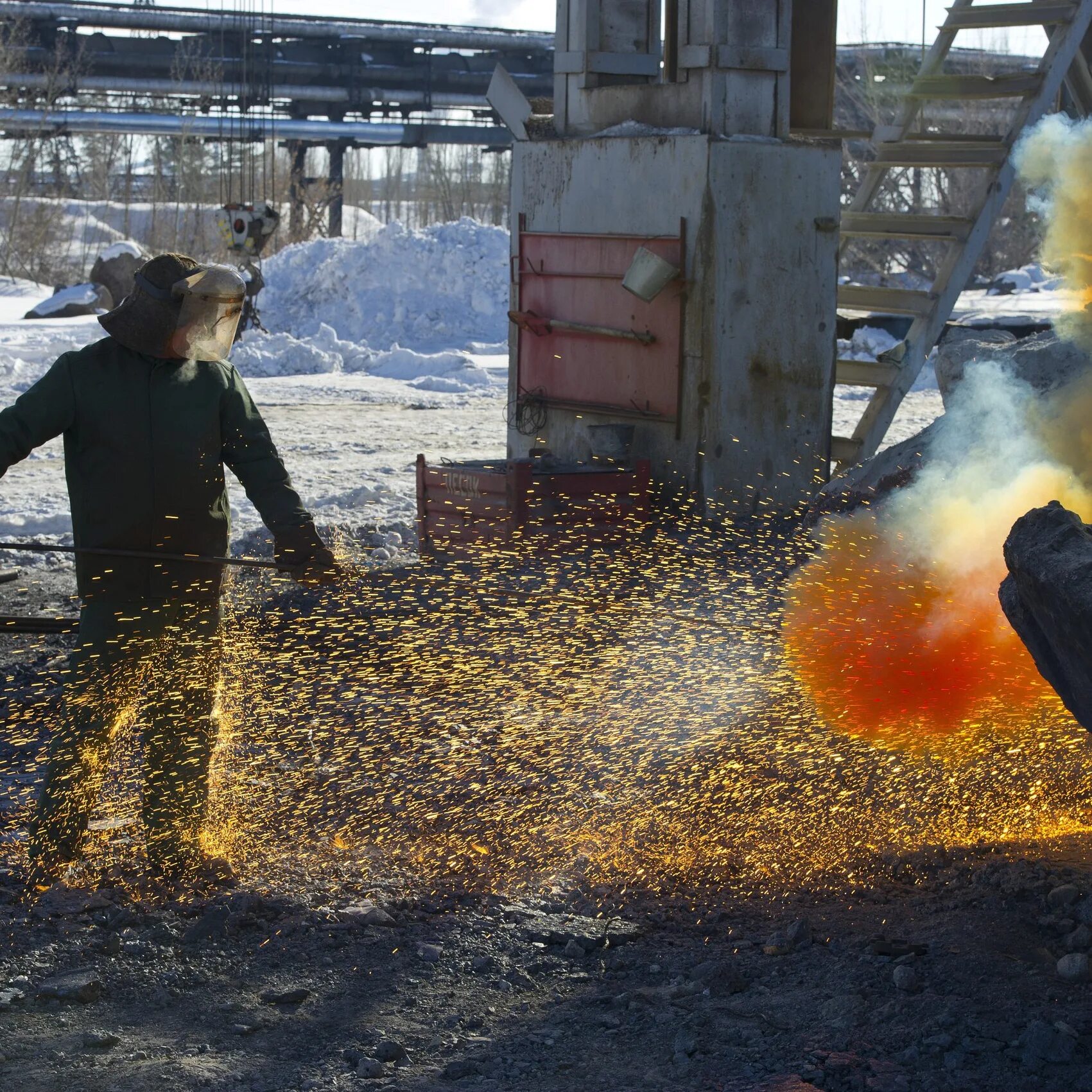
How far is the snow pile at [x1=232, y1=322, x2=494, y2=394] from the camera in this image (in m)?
17.5

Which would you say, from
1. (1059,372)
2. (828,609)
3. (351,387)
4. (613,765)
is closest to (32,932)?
(613,765)

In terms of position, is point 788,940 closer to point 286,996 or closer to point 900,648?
point 286,996

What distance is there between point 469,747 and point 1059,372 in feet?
9.81

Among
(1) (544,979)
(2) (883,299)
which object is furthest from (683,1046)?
(2) (883,299)

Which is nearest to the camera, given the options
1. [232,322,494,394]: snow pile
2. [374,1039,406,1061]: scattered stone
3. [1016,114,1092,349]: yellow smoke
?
[374,1039,406,1061]: scattered stone

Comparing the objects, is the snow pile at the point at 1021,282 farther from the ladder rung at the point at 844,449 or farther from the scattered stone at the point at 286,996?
the scattered stone at the point at 286,996

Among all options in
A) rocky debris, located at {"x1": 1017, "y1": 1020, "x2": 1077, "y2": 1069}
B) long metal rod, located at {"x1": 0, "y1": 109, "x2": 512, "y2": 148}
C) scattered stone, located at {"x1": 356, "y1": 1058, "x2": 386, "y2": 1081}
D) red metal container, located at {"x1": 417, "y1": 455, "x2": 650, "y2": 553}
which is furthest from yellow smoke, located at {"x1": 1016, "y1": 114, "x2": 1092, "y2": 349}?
long metal rod, located at {"x1": 0, "y1": 109, "x2": 512, "y2": 148}

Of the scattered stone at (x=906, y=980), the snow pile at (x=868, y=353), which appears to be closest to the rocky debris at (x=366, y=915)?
the scattered stone at (x=906, y=980)

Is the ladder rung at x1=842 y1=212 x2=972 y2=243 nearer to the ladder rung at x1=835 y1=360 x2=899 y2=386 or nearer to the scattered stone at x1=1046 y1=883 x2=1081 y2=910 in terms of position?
the ladder rung at x1=835 y1=360 x2=899 y2=386

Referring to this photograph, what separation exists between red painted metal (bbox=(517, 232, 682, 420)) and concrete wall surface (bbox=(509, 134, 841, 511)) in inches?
3.6

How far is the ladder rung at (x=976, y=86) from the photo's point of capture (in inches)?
349

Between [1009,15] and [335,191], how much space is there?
22.5 m

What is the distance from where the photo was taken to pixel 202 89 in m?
25.8

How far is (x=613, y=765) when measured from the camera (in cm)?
506
